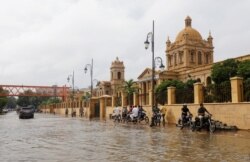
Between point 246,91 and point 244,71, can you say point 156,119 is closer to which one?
point 246,91

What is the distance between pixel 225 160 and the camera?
8695 mm

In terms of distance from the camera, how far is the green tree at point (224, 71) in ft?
170

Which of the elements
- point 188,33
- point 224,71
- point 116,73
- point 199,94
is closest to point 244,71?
point 224,71

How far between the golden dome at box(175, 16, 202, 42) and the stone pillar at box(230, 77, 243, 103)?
239 ft

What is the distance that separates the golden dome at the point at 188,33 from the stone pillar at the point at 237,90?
72.8m

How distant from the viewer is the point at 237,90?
19547 mm

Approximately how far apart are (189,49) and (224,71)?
40.1 metres

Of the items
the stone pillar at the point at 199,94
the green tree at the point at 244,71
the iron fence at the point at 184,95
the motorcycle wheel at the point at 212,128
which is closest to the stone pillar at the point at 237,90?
the motorcycle wheel at the point at 212,128

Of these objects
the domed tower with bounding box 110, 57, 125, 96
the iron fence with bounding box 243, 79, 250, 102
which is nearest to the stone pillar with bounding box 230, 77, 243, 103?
the iron fence with bounding box 243, 79, 250, 102

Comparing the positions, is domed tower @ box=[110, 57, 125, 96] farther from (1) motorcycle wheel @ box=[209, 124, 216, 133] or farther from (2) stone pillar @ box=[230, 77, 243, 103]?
(1) motorcycle wheel @ box=[209, 124, 216, 133]

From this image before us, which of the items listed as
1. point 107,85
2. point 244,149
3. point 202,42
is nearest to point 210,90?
point 244,149

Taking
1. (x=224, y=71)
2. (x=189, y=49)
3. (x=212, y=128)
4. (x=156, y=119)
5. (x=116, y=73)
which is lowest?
(x=212, y=128)

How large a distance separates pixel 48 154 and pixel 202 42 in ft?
292

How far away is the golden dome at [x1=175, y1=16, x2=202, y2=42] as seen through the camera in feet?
303
